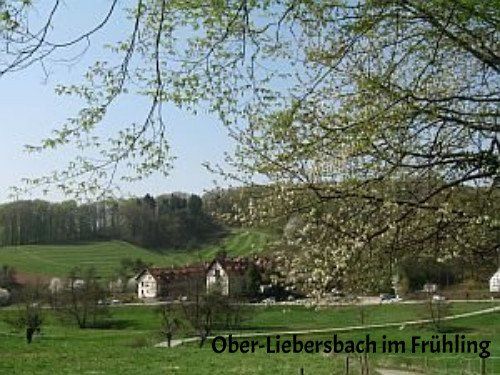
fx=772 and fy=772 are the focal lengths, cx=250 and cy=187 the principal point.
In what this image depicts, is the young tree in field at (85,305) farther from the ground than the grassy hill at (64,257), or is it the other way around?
the grassy hill at (64,257)

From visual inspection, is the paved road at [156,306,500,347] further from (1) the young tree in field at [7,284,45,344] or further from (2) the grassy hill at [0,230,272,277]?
(2) the grassy hill at [0,230,272,277]

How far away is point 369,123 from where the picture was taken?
6.28 m

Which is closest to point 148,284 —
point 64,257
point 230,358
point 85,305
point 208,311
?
point 64,257

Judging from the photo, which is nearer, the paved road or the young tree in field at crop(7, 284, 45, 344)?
the paved road

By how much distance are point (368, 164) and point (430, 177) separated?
28.2 inches

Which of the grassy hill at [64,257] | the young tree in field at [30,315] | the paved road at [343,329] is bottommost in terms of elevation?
the paved road at [343,329]

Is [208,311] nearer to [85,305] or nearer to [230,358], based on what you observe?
[85,305]

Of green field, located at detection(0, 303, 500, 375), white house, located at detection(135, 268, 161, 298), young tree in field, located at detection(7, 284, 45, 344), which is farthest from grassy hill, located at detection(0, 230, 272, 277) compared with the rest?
green field, located at detection(0, 303, 500, 375)

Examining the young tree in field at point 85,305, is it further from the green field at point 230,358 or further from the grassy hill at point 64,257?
the grassy hill at point 64,257

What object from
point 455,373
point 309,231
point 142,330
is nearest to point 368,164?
point 309,231

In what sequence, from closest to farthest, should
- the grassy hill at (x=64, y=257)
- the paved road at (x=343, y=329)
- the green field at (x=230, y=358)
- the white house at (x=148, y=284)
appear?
1. the green field at (x=230, y=358)
2. the paved road at (x=343, y=329)
3. the white house at (x=148, y=284)
4. the grassy hill at (x=64, y=257)

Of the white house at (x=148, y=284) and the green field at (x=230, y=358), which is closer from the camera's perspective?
the green field at (x=230, y=358)

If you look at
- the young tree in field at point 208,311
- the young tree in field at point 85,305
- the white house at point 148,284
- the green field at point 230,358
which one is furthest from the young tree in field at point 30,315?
the white house at point 148,284

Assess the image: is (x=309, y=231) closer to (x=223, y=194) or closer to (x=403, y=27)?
(x=223, y=194)
